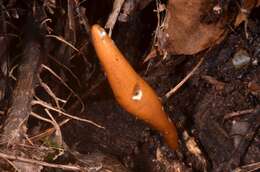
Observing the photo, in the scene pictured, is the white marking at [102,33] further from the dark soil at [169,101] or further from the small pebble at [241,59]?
the small pebble at [241,59]

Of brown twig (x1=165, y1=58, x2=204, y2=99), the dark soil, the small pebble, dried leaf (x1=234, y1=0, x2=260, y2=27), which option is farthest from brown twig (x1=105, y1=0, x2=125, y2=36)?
the small pebble

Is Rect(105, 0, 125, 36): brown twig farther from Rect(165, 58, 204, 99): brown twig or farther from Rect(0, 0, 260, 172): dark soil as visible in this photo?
Rect(165, 58, 204, 99): brown twig

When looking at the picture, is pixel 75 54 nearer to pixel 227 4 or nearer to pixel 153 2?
pixel 153 2

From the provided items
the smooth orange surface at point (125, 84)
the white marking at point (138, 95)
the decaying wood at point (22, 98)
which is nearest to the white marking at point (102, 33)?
the smooth orange surface at point (125, 84)

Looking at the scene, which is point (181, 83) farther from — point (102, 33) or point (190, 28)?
point (102, 33)

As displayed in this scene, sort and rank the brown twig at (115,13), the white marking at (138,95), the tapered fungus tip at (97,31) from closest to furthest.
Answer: the tapered fungus tip at (97,31)
the white marking at (138,95)
the brown twig at (115,13)

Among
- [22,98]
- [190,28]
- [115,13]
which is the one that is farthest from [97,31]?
[190,28]
